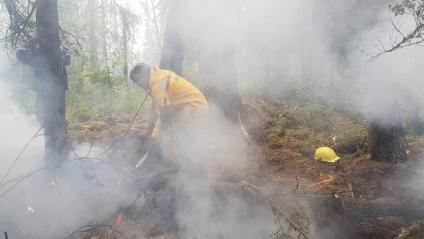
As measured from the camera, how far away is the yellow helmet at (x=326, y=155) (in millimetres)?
5617

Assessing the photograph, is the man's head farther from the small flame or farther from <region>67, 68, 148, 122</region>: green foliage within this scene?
<region>67, 68, 148, 122</region>: green foliage

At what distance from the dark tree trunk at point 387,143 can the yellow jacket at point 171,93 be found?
270 centimetres

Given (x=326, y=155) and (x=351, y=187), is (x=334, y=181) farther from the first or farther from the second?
(x=326, y=155)

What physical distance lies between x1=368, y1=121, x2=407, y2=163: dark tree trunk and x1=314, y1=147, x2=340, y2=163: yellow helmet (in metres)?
0.57

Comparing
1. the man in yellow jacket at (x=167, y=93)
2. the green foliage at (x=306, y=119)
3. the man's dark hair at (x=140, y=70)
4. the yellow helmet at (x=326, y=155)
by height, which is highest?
the man's dark hair at (x=140, y=70)

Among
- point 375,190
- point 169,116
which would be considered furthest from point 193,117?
point 375,190

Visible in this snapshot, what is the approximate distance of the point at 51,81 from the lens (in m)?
5.03

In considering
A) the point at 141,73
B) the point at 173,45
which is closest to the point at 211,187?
the point at 141,73

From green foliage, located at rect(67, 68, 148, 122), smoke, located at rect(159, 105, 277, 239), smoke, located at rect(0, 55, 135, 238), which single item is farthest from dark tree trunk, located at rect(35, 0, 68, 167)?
green foliage, located at rect(67, 68, 148, 122)

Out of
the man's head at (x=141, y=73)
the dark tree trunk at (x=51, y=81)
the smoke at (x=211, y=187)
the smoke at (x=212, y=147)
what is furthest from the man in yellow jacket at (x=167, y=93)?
the dark tree trunk at (x=51, y=81)

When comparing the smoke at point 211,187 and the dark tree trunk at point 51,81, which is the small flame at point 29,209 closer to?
the dark tree trunk at point 51,81

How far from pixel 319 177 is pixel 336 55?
9.98ft

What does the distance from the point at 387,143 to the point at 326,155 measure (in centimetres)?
90

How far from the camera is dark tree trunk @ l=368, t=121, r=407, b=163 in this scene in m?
5.33
